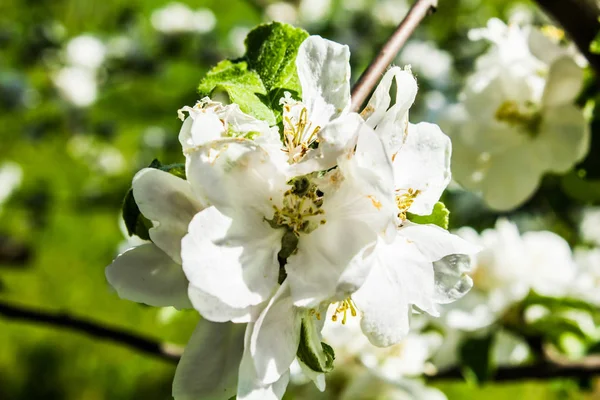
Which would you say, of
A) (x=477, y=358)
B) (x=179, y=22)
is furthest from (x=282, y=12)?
(x=477, y=358)

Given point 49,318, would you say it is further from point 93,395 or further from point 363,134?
point 93,395

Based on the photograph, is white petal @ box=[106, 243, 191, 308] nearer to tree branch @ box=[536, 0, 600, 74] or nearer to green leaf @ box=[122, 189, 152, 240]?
green leaf @ box=[122, 189, 152, 240]

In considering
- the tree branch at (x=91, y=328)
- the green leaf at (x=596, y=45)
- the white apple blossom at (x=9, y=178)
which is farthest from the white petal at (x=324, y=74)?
the white apple blossom at (x=9, y=178)

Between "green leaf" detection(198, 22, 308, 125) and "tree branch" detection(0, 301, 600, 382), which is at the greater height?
"green leaf" detection(198, 22, 308, 125)

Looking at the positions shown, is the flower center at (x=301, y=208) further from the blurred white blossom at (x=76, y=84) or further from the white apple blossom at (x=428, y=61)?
the blurred white blossom at (x=76, y=84)

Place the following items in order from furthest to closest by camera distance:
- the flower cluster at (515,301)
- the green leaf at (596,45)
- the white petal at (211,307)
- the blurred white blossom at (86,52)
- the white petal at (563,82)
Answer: the blurred white blossom at (86,52) < the flower cluster at (515,301) < the white petal at (563,82) < the green leaf at (596,45) < the white petal at (211,307)

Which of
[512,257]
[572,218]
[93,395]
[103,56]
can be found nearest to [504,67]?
[512,257]

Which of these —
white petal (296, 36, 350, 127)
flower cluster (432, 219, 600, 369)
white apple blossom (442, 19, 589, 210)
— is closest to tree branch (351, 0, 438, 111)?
white petal (296, 36, 350, 127)
